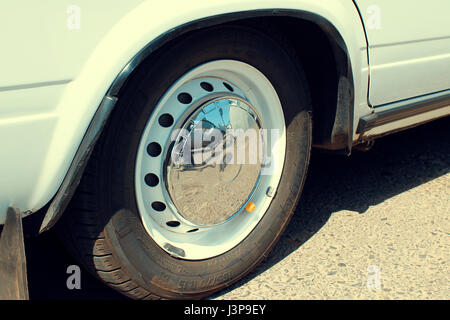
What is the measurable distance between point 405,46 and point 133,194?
1297mm

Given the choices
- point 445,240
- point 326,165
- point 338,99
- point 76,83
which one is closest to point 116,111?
point 76,83

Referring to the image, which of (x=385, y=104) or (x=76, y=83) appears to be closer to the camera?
(x=76, y=83)

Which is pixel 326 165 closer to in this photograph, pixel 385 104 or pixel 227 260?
pixel 385 104

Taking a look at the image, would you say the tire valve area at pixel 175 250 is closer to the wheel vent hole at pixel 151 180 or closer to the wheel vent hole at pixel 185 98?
the wheel vent hole at pixel 151 180

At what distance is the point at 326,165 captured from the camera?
3.38m

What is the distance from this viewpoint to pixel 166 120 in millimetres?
1878

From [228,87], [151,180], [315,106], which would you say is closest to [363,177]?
[315,106]

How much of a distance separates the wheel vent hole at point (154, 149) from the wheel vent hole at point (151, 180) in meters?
0.07

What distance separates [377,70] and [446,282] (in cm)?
88

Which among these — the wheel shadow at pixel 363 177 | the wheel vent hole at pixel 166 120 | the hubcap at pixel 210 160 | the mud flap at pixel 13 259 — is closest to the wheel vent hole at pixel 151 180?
the hubcap at pixel 210 160

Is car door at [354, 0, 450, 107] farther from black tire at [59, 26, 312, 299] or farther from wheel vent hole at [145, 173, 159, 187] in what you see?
wheel vent hole at [145, 173, 159, 187]

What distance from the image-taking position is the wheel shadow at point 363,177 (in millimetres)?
2660

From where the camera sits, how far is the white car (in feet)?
4.91

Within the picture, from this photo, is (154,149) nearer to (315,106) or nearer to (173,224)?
(173,224)
